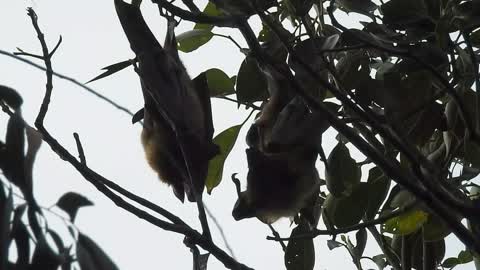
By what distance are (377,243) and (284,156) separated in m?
0.51

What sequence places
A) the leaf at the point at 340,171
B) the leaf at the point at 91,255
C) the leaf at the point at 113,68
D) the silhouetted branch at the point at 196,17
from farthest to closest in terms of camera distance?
the leaf at the point at 340,171, the leaf at the point at 113,68, the silhouetted branch at the point at 196,17, the leaf at the point at 91,255

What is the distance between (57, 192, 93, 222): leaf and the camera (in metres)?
0.71

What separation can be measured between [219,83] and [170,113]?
14.3 inches

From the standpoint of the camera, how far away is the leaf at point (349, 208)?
4.48 ft

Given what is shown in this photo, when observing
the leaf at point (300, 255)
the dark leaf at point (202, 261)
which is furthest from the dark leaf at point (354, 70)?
the dark leaf at point (202, 261)

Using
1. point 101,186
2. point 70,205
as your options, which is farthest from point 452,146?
point 70,205

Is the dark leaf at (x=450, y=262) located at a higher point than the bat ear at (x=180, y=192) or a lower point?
higher

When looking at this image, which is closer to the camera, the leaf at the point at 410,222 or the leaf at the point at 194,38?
the leaf at the point at 410,222

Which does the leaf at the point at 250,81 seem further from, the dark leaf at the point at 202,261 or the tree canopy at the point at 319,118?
the dark leaf at the point at 202,261

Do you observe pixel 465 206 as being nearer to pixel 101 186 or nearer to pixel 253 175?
pixel 253 175

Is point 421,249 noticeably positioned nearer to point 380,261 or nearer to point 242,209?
point 380,261

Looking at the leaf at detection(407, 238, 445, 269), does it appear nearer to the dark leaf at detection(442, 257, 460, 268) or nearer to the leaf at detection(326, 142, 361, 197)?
the leaf at detection(326, 142, 361, 197)

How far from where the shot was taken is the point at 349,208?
4.49 ft

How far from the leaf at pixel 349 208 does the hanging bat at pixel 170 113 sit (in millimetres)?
282
